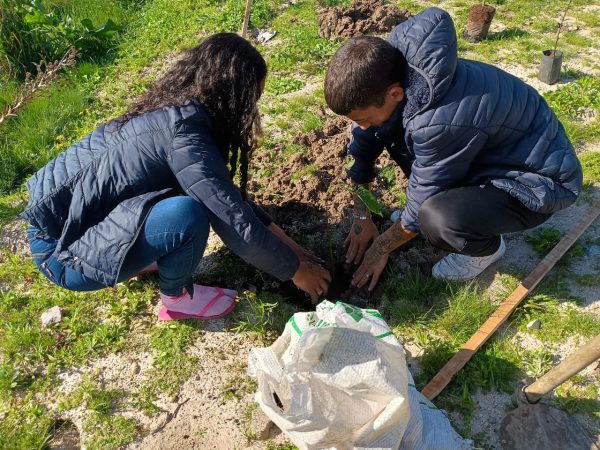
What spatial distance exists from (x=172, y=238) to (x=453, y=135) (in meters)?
1.30

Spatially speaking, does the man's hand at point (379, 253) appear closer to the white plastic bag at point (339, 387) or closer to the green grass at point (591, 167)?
the white plastic bag at point (339, 387)

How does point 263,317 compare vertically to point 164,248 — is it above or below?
below

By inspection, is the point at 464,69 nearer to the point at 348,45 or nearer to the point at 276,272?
the point at 348,45

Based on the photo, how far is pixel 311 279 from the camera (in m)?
2.57

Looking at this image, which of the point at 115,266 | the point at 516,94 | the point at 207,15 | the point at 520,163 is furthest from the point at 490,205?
the point at 207,15

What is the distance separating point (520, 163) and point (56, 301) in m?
2.53

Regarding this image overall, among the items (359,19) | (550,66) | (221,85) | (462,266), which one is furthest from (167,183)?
(359,19)

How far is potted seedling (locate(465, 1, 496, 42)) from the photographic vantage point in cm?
454

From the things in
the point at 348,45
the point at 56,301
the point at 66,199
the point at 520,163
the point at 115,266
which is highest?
the point at 348,45

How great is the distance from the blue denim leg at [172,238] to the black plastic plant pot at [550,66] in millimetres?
3179

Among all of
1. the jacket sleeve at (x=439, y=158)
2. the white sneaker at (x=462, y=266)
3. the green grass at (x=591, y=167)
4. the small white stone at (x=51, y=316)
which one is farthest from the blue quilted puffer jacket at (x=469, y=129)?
the small white stone at (x=51, y=316)

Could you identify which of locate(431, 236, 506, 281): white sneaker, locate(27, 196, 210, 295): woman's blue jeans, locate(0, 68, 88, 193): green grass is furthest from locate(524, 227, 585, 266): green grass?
locate(0, 68, 88, 193): green grass

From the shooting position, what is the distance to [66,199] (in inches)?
91.1

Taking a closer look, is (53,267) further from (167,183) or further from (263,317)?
(263,317)
